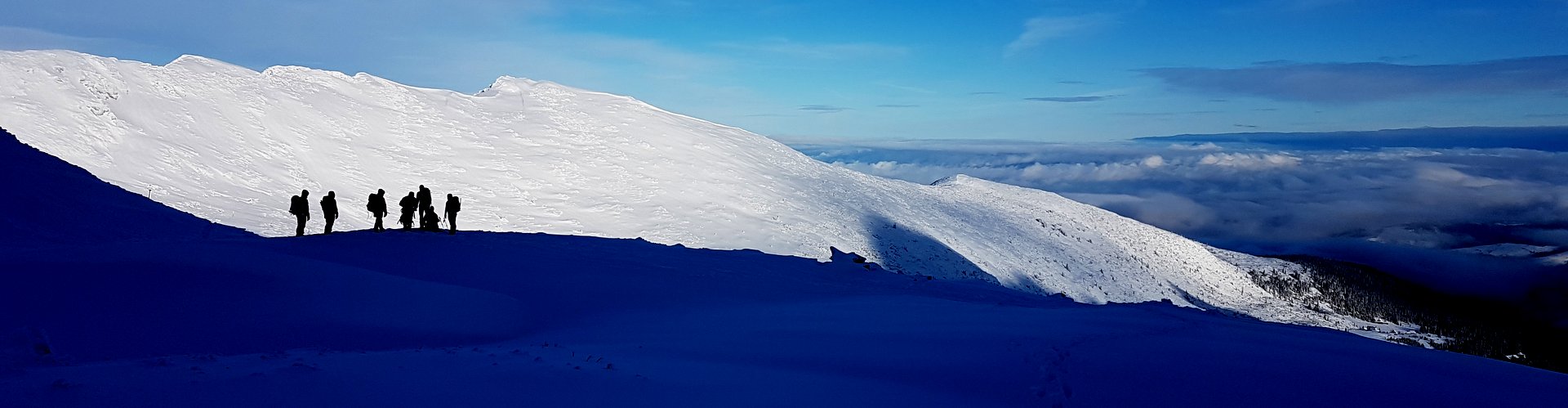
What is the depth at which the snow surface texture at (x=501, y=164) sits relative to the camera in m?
41.2

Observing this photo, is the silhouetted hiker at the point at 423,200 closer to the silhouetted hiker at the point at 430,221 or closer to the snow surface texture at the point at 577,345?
the silhouetted hiker at the point at 430,221

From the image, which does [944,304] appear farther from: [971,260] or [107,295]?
[971,260]

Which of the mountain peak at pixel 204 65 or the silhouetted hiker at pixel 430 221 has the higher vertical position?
the mountain peak at pixel 204 65

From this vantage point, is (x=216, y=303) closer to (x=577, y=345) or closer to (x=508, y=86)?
(x=577, y=345)

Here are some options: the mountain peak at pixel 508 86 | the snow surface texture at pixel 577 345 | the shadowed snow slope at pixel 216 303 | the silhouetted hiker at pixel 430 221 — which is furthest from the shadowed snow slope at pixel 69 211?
the mountain peak at pixel 508 86

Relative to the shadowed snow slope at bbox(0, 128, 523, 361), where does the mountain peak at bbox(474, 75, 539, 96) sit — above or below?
above

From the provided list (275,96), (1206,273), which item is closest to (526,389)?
(275,96)

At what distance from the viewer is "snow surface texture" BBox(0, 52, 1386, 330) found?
41.2 m

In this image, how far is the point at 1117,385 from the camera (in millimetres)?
10633

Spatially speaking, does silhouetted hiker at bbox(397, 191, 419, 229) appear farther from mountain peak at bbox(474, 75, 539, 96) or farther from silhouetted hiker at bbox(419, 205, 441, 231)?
mountain peak at bbox(474, 75, 539, 96)

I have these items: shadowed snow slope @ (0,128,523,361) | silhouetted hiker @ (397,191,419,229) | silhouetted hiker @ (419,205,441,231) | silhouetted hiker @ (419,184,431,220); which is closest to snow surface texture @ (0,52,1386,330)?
silhouetted hiker @ (397,191,419,229)

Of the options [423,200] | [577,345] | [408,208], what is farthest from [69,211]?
[577,345]

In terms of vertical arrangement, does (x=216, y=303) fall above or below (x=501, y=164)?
below

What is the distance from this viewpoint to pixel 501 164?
6028 cm
